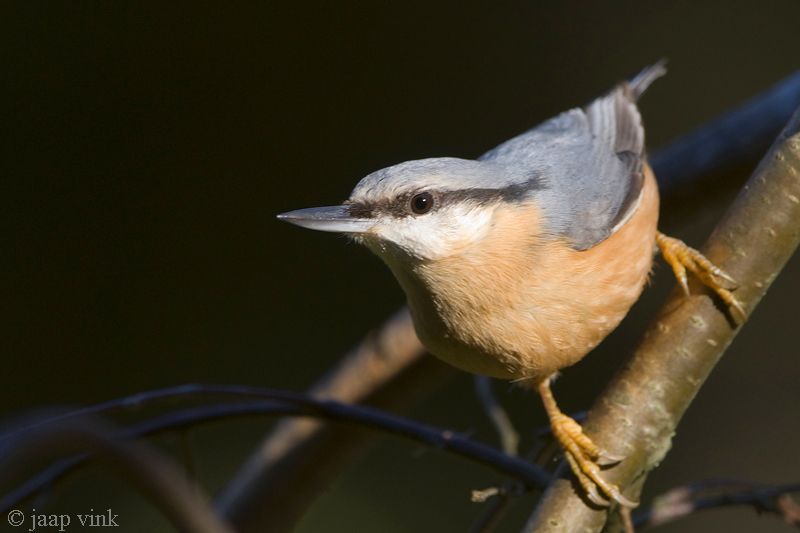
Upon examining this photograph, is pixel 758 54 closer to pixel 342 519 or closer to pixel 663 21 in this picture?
pixel 663 21

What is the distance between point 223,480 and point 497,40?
219 cm

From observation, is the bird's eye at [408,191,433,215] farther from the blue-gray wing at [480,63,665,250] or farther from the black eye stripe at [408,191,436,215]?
the blue-gray wing at [480,63,665,250]

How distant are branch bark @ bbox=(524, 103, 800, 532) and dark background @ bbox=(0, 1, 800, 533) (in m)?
1.93

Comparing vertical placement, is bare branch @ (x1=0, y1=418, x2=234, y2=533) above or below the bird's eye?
below

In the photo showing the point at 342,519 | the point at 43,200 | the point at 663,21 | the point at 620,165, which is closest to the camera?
the point at 620,165

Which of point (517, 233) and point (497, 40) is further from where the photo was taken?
point (497, 40)

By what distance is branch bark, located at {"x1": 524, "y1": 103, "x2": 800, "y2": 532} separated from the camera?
915mm

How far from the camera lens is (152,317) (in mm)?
2959

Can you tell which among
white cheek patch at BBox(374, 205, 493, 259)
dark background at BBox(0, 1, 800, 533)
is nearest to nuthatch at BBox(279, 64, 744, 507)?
white cheek patch at BBox(374, 205, 493, 259)

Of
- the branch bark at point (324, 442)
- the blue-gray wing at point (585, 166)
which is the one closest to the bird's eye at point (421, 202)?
the blue-gray wing at point (585, 166)

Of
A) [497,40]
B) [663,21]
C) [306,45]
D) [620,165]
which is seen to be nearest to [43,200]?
[306,45]

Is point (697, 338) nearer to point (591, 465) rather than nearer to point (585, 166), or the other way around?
point (591, 465)

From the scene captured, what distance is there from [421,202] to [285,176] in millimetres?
1982

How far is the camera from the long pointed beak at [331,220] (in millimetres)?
1021
